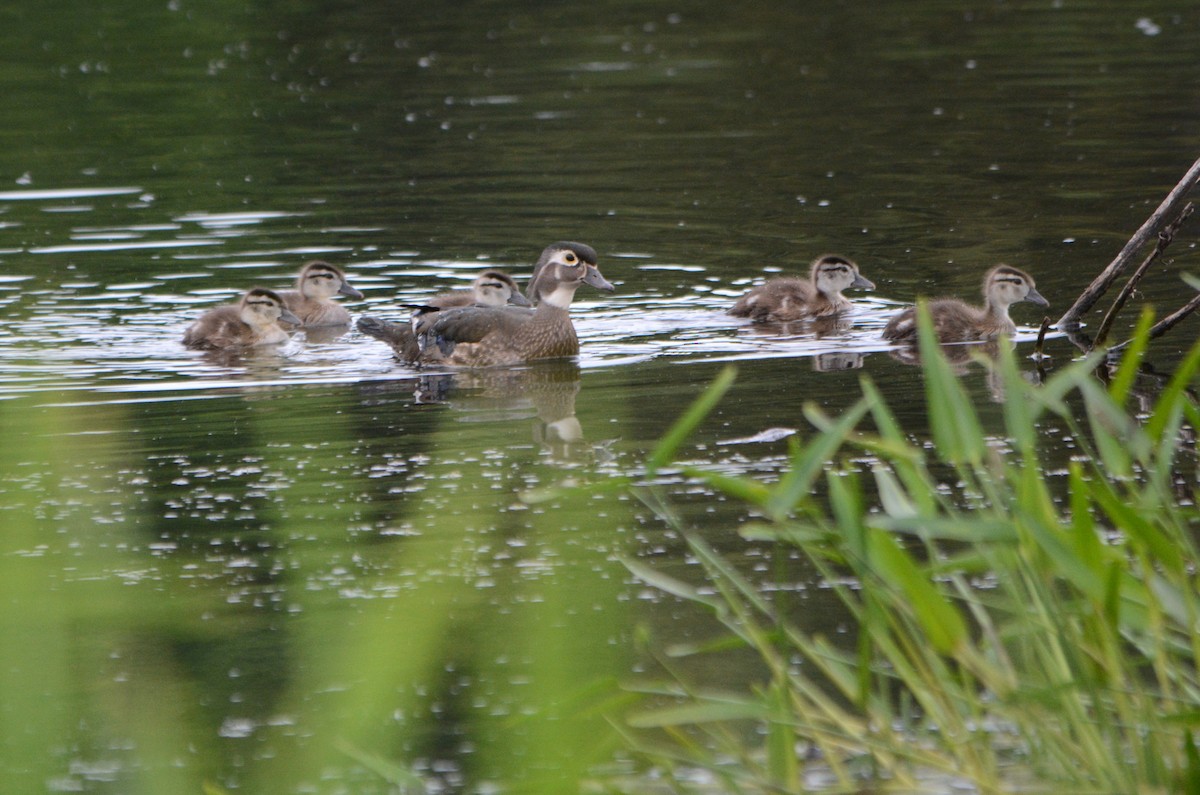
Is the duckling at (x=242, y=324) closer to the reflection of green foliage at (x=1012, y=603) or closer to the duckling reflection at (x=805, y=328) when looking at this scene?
the duckling reflection at (x=805, y=328)

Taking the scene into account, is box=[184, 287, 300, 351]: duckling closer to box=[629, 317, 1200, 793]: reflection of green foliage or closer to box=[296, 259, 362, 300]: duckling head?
box=[296, 259, 362, 300]: duckling head

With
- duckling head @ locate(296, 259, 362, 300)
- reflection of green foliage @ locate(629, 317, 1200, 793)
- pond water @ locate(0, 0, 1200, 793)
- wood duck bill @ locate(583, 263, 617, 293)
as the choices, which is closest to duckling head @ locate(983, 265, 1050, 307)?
pond water @ locate(0, 0, 1200, 793)

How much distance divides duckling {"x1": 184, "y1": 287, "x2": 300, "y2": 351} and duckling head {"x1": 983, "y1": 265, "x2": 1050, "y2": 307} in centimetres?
342

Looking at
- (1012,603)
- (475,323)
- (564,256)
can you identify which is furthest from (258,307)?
(1012,603)

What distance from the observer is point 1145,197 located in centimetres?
1167

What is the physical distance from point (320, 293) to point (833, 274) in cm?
267

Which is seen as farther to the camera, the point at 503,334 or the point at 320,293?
the point at 320,293

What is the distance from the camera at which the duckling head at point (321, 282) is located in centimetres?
980

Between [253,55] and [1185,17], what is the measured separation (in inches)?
430

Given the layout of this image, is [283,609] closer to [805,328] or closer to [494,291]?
[805,328]

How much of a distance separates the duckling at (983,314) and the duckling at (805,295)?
0.52m

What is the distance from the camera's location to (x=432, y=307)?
29.2 feet

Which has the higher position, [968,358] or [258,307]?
[258,307]

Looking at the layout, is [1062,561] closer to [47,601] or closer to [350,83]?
[47,601]
